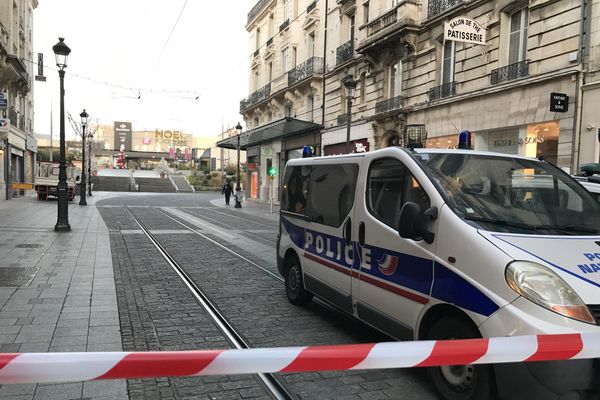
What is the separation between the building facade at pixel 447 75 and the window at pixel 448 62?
40 mm

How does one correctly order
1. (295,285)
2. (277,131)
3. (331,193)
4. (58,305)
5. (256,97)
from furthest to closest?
(256,97), (277,131), (295,285), (58,305), (331,193)

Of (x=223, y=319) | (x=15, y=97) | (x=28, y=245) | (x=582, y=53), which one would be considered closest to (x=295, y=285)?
(x=223, y=319)

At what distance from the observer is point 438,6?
18.9 metres

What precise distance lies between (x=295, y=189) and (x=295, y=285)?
50.5 inches

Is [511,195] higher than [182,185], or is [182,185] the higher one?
[511,195]

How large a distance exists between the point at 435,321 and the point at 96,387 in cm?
267

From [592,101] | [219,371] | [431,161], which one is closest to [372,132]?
[592,101]

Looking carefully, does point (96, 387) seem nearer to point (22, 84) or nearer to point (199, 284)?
point (199, 284)

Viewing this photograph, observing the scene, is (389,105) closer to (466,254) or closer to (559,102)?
(559,102)

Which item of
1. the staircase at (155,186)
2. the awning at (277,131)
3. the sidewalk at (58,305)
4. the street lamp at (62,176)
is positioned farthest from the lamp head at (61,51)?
the staircase at (155,186)

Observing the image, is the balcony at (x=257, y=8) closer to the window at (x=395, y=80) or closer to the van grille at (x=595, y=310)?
the window at (x=395, y=80)

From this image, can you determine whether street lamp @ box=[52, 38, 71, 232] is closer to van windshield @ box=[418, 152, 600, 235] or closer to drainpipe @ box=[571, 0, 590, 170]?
van windshield @ box=[418, 152, 600, 235]

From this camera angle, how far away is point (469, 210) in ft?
11.6

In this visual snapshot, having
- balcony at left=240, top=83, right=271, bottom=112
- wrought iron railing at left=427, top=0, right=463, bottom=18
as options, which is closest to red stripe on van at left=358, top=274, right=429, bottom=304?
wrought iron railing at left=427, top=0, right=463, bottom=18
